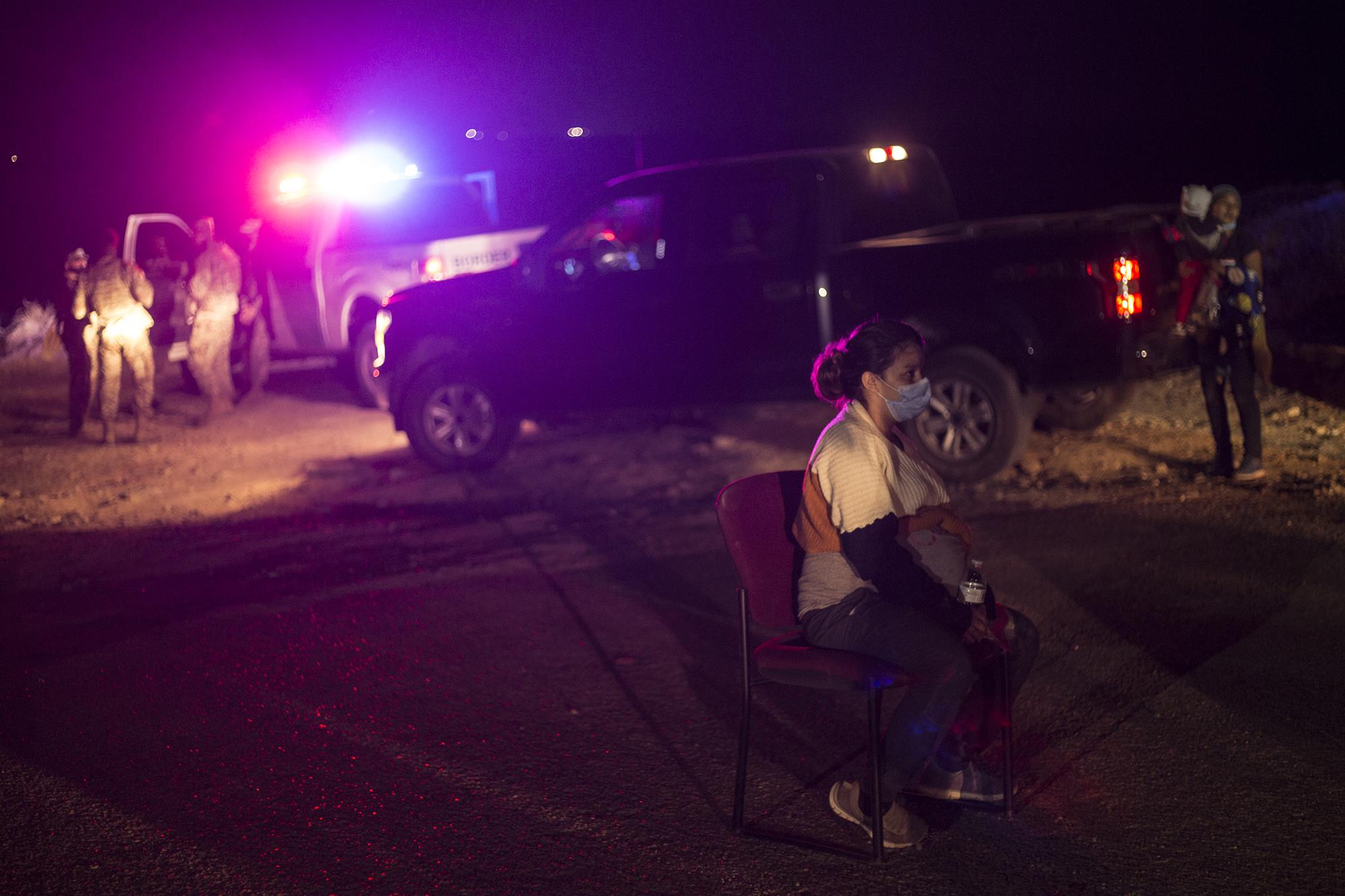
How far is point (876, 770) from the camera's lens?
3.61 metres

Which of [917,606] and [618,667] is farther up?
[917,606]

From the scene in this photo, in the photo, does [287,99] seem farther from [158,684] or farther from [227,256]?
[158,684]

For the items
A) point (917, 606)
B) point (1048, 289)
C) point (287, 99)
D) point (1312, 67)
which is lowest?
point (917, 606)

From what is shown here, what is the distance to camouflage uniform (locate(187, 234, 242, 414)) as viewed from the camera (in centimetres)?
1338

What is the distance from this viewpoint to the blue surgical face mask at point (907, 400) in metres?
3.85

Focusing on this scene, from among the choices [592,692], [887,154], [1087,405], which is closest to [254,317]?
[887,154]

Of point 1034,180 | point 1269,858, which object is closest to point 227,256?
point 1269,858

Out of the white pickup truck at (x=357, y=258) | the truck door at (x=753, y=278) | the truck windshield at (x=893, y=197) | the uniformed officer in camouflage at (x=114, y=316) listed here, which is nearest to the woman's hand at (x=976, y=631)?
the truck door at (x=753, y=278)

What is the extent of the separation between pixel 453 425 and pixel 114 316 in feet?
15.7

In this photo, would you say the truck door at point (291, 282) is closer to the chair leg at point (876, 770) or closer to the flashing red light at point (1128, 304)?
the flashing red light at point (1128, 304)

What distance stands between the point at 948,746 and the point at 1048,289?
4.60m

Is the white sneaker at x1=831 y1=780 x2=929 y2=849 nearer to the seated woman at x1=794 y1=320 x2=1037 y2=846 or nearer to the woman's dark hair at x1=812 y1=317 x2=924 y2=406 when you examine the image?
the seated woman at x1=794 y1=320 x2=1037 y2=846

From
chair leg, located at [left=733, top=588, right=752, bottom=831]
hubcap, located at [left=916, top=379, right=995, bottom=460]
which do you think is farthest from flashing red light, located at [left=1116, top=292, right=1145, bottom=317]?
chair leg, located at [left=733, top=588, right=752, bottom=831]

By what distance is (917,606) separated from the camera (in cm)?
370
